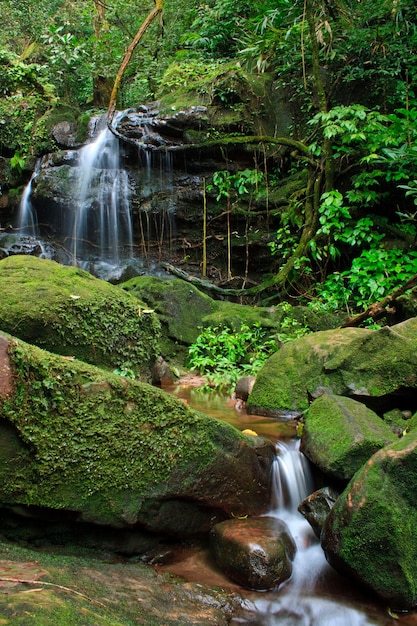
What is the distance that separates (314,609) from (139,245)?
9.36 metres

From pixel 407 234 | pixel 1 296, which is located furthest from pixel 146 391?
pixel 407 234

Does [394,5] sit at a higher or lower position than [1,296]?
higher

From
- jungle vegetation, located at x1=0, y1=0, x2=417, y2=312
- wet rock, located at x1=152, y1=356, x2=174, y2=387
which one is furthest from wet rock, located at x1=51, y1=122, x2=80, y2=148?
wet rock, located at x1=152, y1=356, x2=174, y2=387

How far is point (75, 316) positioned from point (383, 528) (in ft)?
10.4

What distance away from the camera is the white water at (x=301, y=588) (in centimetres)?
255

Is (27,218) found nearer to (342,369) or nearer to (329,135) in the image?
(329,135)

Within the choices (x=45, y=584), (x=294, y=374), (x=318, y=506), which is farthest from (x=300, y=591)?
(x=294, y=374)

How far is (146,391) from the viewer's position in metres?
2.92

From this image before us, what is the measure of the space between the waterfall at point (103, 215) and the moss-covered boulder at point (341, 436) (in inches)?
319

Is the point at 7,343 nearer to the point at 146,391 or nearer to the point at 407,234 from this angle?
the point at 146,391

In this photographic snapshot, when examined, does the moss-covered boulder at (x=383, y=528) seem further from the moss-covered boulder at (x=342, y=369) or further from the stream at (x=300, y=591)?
the moss-covered boulder at (x=342, y=369)

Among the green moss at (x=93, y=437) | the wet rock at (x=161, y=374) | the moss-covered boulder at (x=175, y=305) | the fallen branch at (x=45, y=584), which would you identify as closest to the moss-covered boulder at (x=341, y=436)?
the green moss at (x=93, y=437)

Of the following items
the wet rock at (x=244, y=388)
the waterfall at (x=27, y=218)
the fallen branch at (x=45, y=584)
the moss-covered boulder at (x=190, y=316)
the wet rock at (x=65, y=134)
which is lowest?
the wet rock at (x=244, y=388)

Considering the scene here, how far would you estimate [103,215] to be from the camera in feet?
36.0
